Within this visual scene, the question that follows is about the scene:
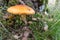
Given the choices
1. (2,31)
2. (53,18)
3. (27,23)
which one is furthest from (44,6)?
(2,31)

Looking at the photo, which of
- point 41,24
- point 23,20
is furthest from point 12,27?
point 41,24

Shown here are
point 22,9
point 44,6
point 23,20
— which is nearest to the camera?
point 22,9

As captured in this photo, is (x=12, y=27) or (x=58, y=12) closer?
(x=12, y=27)

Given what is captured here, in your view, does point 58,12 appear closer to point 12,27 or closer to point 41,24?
point 41,24

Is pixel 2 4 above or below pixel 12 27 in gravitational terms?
above

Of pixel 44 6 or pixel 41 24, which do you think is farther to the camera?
pixel 44 6

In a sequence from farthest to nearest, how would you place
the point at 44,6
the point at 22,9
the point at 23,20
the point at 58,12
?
the point at 44,6
the point at 58,12
the point at 23,20
the point at 22,9

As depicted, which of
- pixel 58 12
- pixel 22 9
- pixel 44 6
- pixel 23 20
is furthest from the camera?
pixel 44 6

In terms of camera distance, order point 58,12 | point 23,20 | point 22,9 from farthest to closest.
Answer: point 58,12
point 23,20
point 22,9

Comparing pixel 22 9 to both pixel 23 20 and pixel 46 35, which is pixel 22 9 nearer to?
pixel 23 20
